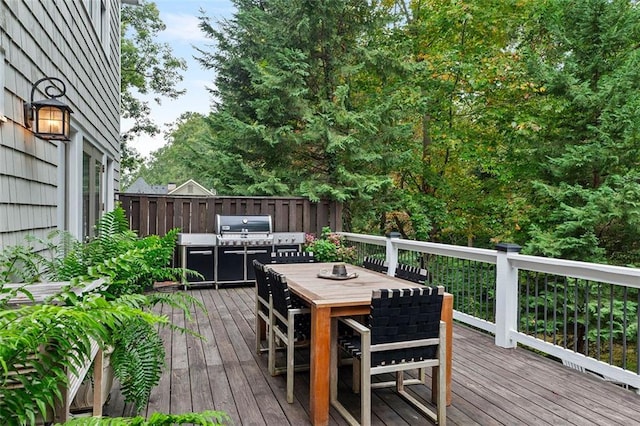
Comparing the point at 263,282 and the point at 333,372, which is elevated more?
the point at 263,282

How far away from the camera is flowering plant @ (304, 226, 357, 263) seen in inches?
273

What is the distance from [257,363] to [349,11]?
9062mm

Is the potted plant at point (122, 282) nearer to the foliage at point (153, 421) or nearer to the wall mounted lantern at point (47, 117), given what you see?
the foliage at point (153, 421)

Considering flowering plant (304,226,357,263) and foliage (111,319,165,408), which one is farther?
flowering plant (304,226,357,263)

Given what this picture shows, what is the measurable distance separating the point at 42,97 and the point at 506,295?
4226mm

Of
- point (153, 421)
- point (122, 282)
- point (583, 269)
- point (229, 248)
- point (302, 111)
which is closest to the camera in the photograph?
point (153, 421)

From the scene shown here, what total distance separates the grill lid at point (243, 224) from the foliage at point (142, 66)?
37.5 ft

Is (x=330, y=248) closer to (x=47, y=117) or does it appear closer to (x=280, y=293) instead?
(x=280, y=293)

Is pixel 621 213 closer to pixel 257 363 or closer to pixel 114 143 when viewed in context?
pixel 257 363

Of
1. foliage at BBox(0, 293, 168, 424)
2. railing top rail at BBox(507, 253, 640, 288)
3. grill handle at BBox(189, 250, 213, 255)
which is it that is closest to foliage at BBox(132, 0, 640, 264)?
grill handle at BBox(189, 250, 213, 255)

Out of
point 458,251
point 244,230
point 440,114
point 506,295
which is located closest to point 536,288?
point 506,295

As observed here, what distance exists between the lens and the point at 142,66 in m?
16.9

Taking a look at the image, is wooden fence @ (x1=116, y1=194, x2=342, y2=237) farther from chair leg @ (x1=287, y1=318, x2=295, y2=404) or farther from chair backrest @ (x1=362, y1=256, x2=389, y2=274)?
chair leg @ (x1=287, y1=318, x2=295, y2=404)

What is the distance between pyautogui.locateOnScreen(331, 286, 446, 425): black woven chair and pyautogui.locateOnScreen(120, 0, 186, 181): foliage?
634 inches
